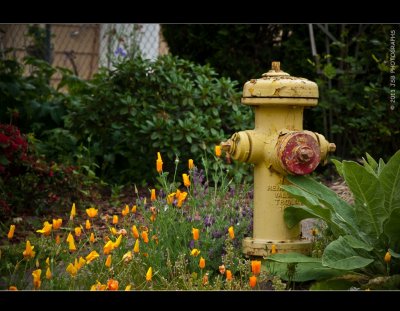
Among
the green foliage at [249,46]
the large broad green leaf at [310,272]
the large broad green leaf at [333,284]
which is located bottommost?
the large broad green leaf at [333,284]

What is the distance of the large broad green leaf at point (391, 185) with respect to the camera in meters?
3.19

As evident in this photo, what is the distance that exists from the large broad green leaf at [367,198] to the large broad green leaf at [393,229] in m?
0.03

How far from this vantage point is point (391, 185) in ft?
10.6

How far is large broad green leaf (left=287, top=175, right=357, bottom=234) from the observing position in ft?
11.0

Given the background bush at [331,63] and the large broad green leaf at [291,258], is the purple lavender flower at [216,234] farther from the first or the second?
the background bush at [331,63]

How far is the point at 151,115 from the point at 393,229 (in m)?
2.97

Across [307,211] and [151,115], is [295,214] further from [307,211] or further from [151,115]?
[151,115]

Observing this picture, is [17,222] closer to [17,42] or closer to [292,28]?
[292,28]

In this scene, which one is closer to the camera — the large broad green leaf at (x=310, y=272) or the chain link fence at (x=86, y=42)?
the large broad green leaf at (x=310, y=272)

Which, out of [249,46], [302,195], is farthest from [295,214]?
[249,46]

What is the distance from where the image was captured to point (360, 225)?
3.32 metres

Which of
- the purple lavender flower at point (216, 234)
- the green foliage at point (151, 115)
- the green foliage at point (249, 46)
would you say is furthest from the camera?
the green foliage at point (249, 46)

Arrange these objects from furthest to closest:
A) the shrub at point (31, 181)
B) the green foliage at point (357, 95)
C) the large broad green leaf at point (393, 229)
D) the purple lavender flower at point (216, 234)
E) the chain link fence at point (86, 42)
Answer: the chain link fence at point (86, 42)
the green foliage at point (357, 95)
the shrub at point (31, 181)
the purple lavender flower at point (216, 234)
the large broad green leaf at point (393, 229)

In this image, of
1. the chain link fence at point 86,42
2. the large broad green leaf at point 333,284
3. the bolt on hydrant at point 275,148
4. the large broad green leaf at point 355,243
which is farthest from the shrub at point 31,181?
the large broad green leaf at point 355,243
